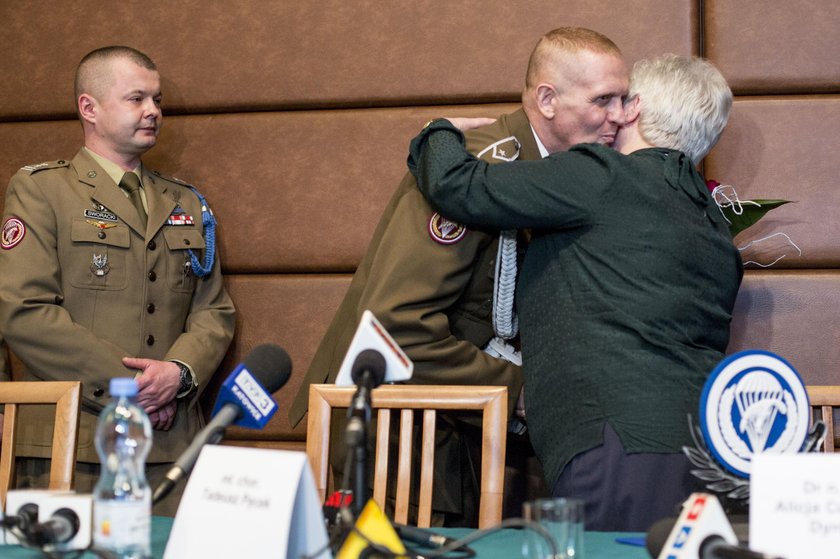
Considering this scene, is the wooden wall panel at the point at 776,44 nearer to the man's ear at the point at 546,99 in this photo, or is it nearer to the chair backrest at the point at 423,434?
the man's ear at the point at 546,99

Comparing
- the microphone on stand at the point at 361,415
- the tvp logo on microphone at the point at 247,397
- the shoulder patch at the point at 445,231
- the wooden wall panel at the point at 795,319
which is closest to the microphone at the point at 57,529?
the tvp logo on microphone at the point at 247,397

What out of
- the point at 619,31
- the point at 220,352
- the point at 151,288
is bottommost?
the point at 220,352

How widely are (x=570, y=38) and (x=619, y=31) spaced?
51 cm

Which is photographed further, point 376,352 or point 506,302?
point 506,302

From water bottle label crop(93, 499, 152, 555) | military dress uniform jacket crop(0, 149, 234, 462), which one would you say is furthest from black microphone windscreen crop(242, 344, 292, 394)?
military dress uniform jacket crop(0, 149, 234, 462)

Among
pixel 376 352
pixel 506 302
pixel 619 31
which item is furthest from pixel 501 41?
pixel 376 352

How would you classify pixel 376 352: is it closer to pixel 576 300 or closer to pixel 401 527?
pixel 401 527

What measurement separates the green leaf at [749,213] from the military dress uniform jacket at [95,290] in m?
1.34

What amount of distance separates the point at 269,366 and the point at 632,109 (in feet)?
3.55

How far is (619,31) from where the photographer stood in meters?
2.59

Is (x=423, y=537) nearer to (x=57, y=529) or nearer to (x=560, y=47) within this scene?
(x=57, y=529)

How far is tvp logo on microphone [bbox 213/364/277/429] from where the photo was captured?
3.77ft

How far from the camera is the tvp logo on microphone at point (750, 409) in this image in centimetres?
128

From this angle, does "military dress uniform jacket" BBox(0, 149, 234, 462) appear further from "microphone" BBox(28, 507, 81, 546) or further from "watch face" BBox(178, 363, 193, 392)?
"microphone" BBox(28, 507, 81, 546)
